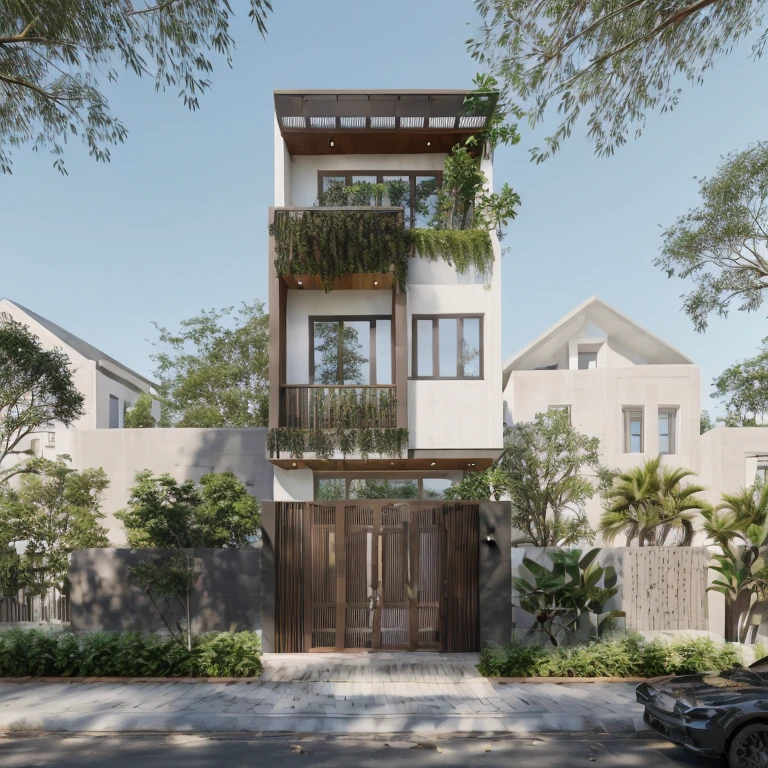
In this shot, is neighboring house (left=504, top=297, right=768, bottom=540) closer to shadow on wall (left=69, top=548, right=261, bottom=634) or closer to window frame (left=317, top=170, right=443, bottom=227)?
window frame (left=317, top=170, right=443, bottom=227)

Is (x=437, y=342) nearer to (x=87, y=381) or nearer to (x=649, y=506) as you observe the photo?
(x=649, y=506)

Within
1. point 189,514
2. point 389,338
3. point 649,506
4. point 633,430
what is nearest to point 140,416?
point 389,338

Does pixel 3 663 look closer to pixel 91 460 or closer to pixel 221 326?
pixel 91 460

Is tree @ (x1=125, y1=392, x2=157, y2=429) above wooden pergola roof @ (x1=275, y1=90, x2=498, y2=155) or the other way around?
the other way around

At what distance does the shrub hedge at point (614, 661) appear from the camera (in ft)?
33.9

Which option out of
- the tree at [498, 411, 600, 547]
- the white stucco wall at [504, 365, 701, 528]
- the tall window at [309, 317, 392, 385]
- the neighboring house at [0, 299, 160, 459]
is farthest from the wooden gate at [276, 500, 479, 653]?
the neighboring house at [0, 299, 160, 459]

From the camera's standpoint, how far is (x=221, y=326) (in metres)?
29.9

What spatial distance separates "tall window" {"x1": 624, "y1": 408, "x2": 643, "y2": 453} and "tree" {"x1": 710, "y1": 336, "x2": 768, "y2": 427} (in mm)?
9248

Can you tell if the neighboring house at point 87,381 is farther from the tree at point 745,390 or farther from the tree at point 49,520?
the tree at point 745,390

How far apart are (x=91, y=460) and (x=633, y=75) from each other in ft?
56.5

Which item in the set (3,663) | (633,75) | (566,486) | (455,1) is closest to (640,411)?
(566,486)

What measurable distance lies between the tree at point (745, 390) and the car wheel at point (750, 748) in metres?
26.3

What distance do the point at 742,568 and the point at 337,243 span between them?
9978 mm

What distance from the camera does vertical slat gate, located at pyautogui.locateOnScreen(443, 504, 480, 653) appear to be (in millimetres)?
11742
